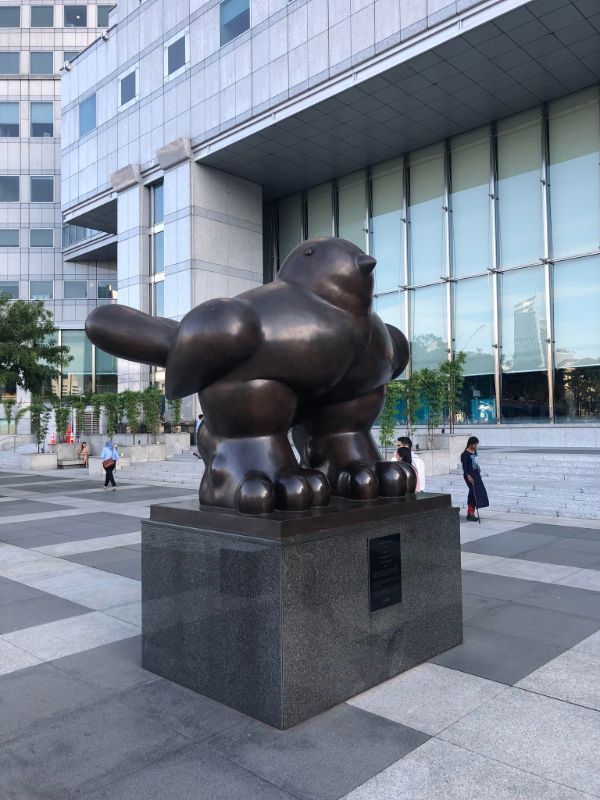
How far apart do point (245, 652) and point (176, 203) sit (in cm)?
2494

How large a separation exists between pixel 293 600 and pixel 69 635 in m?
2.31

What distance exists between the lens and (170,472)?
734 inches

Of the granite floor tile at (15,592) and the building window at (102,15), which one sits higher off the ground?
the building window at (102,15)

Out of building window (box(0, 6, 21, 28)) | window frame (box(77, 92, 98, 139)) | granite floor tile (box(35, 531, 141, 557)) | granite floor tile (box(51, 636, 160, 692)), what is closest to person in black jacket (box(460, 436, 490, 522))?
granite floor tile (box(35, 531, 141, 557))

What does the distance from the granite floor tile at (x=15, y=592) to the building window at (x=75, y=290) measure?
118ft

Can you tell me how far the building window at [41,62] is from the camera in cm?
4169

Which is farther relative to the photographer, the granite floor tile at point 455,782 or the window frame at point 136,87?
the window frame at point 136,87

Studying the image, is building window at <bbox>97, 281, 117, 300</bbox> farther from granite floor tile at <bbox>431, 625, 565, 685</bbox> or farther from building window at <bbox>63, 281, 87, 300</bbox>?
granite floor tile at <bbox>431, 625, 565, 685</bbox>

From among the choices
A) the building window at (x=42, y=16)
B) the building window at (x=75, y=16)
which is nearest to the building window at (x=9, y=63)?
the building window at (x=42, y=16)

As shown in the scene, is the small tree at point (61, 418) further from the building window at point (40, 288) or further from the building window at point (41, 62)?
the building window at point (41, 62)

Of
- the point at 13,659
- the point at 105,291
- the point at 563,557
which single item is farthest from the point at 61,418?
the point at 13,659

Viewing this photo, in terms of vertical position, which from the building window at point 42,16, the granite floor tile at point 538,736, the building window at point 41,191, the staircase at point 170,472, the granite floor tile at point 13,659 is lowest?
the granite floor tile at point 13,659

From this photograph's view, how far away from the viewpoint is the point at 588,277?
21.1m

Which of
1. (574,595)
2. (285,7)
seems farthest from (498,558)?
(285,7)
